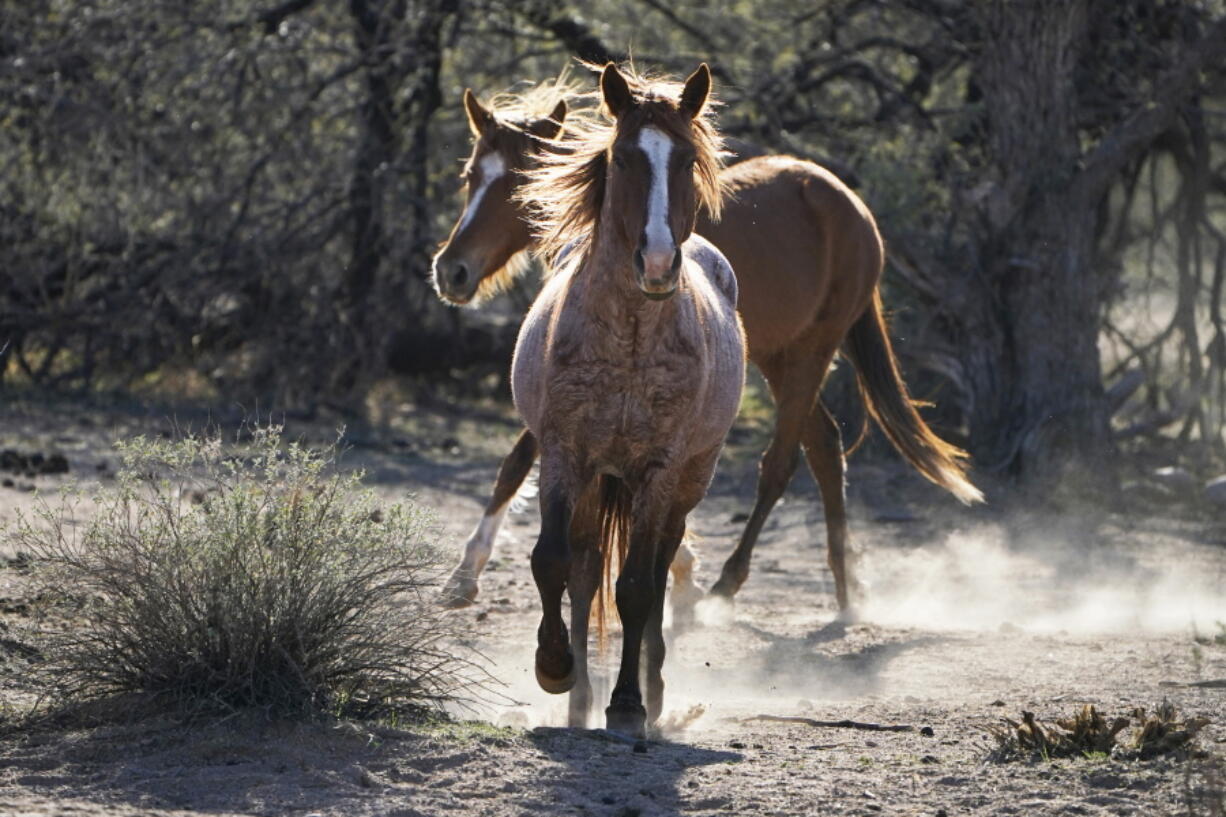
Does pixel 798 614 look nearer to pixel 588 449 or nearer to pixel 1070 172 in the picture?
pixel 588 449

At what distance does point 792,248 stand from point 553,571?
327 centimetres

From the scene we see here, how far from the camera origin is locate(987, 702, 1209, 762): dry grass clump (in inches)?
178

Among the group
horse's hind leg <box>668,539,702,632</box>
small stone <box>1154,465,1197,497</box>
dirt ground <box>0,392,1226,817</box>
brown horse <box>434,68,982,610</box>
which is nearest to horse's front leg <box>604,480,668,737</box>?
dirt ground <box>0,392,1226,817</box>

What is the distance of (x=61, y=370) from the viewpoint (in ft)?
44.2

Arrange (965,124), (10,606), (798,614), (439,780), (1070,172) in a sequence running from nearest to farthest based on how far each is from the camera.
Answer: (439,780) < (10,606) < (798,614) < (1070,172) < (965,124)

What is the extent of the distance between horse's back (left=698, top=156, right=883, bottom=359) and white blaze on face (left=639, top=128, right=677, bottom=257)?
2.52 m

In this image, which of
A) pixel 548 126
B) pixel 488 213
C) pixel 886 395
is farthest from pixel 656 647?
pixel 886 395

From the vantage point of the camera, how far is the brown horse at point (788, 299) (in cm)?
713

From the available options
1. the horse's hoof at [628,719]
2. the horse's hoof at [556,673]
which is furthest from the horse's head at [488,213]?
the horse's hoof at [628,719]

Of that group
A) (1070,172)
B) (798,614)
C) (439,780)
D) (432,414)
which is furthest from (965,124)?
(439,780)

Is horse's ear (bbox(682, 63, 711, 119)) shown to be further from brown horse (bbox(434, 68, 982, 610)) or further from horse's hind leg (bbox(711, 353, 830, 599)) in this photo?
horse's hind leg (bbox(711, 353, 830, 599))

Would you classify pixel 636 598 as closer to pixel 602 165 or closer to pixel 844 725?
pixel 844 725

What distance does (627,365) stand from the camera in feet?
16.1

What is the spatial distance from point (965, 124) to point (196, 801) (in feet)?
32.7
